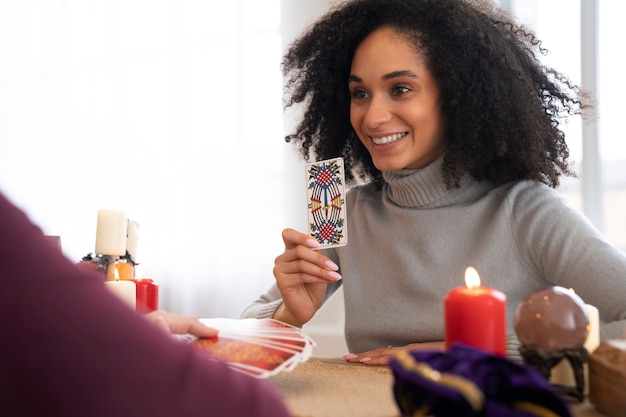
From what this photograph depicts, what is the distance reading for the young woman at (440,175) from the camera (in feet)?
4.88

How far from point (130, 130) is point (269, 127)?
0.73m

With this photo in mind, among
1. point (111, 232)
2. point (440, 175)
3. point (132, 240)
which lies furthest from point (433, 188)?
point (111, 232)

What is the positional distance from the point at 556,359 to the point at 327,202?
0.68 m

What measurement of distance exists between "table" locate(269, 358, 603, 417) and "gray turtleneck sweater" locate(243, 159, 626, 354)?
0.50 m

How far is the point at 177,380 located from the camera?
19.6 inches

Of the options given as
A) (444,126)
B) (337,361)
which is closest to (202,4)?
(444,126)

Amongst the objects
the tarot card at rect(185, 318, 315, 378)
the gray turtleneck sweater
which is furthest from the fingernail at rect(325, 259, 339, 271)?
the tarot card at rect(185, 318, 315, 378)

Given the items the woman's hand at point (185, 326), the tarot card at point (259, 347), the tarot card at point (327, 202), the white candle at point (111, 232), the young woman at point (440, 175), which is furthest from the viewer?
the young woman at point (440, 175)

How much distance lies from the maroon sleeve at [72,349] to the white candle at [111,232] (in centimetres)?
55

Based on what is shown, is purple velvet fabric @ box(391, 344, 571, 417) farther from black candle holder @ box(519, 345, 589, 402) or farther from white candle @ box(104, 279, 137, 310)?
white candle @ box(104, 279, 137, 310)

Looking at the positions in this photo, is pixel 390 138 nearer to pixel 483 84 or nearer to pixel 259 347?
pixel 483 84

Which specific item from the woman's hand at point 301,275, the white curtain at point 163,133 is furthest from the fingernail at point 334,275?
the white curtain at point 163,133

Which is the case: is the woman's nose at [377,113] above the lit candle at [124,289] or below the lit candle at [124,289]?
above

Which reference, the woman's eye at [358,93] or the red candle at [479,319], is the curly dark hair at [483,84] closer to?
the woman's eye at [358,93]
